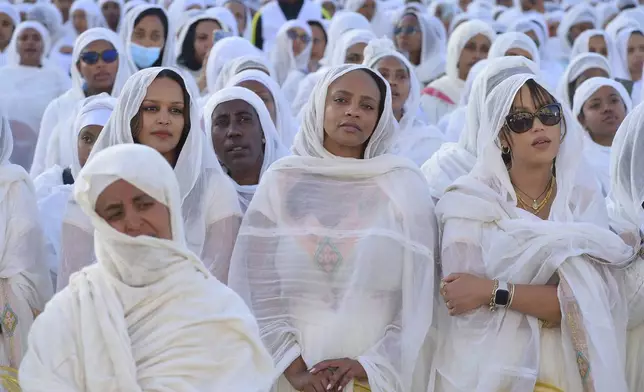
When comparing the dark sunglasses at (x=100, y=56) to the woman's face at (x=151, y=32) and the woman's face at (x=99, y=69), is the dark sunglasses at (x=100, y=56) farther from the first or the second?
the woman's face at (x=151, y=32)

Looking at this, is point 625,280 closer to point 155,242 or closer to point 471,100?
point 471,100

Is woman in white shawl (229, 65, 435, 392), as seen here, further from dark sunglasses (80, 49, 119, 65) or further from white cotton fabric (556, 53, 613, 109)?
white cotton fabric (556, 53, 613, 109)

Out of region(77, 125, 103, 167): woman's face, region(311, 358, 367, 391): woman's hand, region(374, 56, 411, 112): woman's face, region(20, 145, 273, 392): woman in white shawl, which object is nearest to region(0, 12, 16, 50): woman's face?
region(374, 56, 411, 112): woman's face

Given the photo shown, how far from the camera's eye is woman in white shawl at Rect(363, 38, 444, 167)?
25.3ft

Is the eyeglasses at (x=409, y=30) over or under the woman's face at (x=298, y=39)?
over

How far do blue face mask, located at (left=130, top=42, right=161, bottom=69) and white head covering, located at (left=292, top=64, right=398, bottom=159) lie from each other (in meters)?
4.13

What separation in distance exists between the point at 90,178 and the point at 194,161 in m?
1.45

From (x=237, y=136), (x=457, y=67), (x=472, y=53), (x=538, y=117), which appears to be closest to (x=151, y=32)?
(x=457, y=67)

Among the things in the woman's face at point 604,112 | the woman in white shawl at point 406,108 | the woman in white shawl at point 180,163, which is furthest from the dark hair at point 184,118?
the woman's face at point 604,112

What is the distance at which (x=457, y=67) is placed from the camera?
402 inches

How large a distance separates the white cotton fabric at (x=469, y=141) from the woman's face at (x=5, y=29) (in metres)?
6.43

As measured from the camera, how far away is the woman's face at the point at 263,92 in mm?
7382

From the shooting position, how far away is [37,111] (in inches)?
390

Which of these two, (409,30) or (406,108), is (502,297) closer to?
(406,108)
